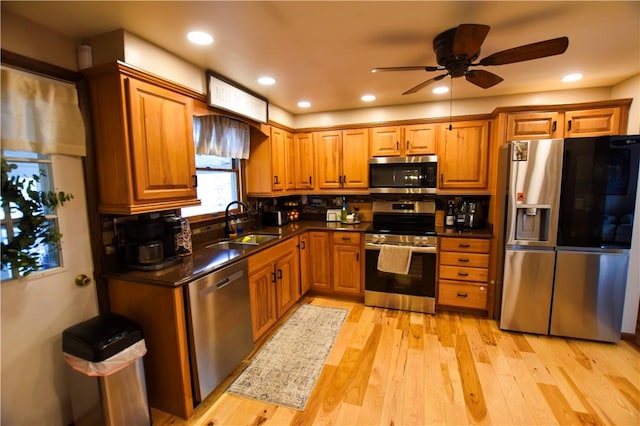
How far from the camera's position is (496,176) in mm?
2934

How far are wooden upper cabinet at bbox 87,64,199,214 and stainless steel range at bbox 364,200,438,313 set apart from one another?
214cm

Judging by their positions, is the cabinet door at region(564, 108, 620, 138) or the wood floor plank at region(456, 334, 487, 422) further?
the cabinet door at region(564, 108, 620, 138)

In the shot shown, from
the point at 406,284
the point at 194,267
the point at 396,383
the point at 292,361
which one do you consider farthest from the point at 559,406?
the point at 194,267

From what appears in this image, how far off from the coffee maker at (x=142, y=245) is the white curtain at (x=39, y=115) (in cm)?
53

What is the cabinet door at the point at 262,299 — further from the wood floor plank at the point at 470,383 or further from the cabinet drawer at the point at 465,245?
the cabinet drawer at the point at 465,245

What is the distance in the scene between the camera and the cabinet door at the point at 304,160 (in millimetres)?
3807

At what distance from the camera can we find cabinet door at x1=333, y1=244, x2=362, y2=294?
11.1ft

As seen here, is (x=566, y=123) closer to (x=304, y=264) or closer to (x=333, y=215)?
(x=333, y=215)

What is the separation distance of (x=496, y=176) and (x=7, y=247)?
368cm

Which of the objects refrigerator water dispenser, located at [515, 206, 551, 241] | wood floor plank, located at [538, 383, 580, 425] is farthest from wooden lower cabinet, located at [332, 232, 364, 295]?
wood floor plank, located at [538, 383, 580, 425]

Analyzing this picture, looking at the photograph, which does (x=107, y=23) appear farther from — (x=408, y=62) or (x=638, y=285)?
(x=638, y=285)

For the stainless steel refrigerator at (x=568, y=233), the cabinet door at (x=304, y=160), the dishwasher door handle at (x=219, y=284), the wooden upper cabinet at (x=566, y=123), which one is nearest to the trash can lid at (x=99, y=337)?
the dishwasher door handle at (x=219, y=284)

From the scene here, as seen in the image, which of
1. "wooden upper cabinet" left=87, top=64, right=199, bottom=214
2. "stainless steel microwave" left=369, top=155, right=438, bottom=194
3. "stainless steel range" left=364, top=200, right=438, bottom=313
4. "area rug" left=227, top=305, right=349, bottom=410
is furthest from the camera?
"stainless steel microwave" left=369, top=155, right=438, bottom=194

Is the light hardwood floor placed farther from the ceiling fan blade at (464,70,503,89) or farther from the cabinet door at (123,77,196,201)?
the ceiling fan blade at (464,70,503,89)
